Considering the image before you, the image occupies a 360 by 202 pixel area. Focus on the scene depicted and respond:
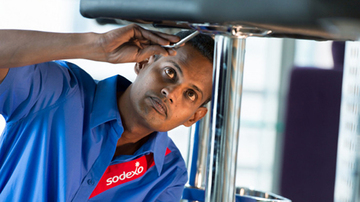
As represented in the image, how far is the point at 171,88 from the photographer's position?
2.70ft

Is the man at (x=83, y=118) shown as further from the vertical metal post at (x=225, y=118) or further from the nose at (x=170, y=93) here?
the vertical metal post at (x=225, y=118)

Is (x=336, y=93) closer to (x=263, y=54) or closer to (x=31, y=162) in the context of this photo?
(x=263, y=54)

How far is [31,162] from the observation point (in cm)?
78

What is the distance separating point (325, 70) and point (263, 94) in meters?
0.26

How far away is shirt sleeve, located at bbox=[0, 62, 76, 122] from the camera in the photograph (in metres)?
0.66

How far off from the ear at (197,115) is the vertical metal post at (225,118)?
489mm

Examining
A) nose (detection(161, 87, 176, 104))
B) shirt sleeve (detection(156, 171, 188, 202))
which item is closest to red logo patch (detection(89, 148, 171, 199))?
shirt sleeve (detection(156, 171, 188, 202))

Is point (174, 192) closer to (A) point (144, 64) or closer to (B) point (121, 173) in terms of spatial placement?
(B) point (121, 173)

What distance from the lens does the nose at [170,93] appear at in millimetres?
812

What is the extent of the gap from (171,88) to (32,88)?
0.88 ft

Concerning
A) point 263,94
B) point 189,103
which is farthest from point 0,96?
point 263,94

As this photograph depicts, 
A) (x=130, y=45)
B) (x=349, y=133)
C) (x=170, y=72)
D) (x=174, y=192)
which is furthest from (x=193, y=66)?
(x=349, y=133)

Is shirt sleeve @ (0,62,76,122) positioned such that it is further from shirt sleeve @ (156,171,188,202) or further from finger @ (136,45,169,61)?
shirt sleeve @ (156,171,188,202)

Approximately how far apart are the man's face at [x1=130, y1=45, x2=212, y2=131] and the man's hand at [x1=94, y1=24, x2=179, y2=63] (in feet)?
0.75
